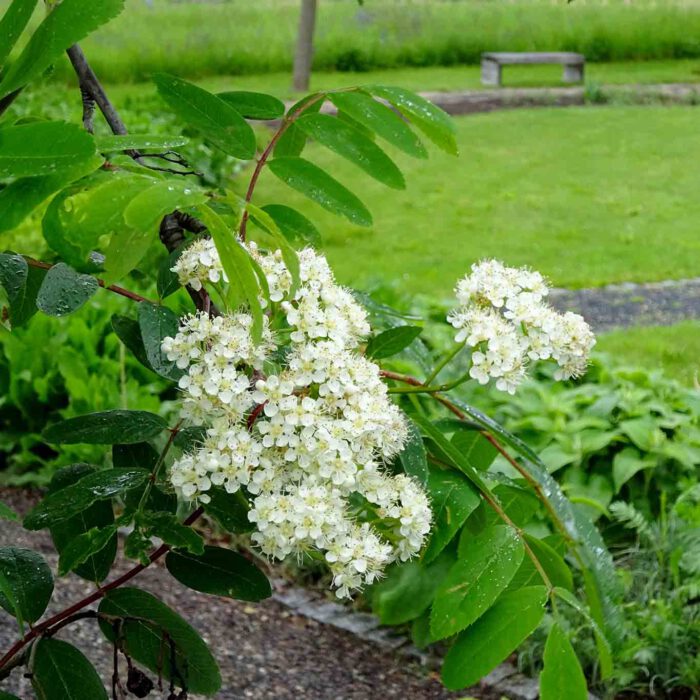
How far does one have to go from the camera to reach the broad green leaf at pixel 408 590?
3.52 meters

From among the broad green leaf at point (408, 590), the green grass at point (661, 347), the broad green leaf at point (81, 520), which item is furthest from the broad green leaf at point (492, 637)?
the green grass at point (661, 347)

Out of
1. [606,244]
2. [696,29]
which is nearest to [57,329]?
[606,244]

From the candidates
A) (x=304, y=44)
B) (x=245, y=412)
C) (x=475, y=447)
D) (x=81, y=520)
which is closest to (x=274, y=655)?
(x=475, y=447)

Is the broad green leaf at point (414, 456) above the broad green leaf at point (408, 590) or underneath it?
above

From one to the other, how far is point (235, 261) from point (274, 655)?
2.71 meters

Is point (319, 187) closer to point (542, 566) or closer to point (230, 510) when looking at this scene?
point (230, 510)

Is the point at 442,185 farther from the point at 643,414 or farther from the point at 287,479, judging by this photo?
the point at 287,479

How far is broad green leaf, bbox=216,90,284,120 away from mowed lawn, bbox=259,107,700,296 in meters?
4.98

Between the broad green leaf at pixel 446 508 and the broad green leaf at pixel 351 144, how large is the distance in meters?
0.41

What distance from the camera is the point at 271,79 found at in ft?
61.9

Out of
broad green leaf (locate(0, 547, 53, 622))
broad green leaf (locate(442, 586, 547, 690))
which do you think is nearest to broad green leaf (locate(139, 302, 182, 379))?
broad green leaf (locate(0, 547, 53, 622))

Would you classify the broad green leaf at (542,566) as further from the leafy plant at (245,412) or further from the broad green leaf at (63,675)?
the broad green leaf at (63,675)

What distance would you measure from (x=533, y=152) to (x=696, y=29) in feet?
30.6

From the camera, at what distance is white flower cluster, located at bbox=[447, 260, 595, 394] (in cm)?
142
